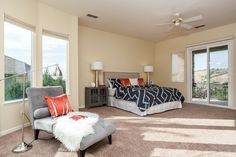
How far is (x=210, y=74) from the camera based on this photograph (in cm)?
546

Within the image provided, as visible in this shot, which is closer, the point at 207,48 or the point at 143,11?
the point at 143,11

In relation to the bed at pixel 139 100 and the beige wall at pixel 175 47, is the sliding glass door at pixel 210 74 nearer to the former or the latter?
the beige wall at pixel 175 47

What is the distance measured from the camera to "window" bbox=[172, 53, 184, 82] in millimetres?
6349

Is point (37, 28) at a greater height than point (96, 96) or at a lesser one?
greater

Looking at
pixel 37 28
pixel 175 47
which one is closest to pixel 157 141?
pixel 37 28

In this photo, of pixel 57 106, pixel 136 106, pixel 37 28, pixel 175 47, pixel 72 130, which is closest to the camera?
pixel 72 130

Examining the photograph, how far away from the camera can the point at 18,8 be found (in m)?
3.07

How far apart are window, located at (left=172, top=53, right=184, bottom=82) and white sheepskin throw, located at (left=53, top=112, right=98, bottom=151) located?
5.09 meters

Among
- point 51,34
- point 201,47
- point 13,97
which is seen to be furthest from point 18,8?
point 201,47

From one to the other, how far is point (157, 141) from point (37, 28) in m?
3.43

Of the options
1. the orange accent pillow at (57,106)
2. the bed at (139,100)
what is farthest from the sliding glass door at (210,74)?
the orange accent pillow at (57,106)

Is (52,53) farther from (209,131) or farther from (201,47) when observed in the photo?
(201,47)

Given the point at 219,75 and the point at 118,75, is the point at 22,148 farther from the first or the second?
the point at 219,75

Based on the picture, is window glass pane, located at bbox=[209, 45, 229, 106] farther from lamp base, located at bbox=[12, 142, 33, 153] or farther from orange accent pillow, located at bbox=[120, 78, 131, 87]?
lamp base, located at bbox=[12, 142, 33, 153]
